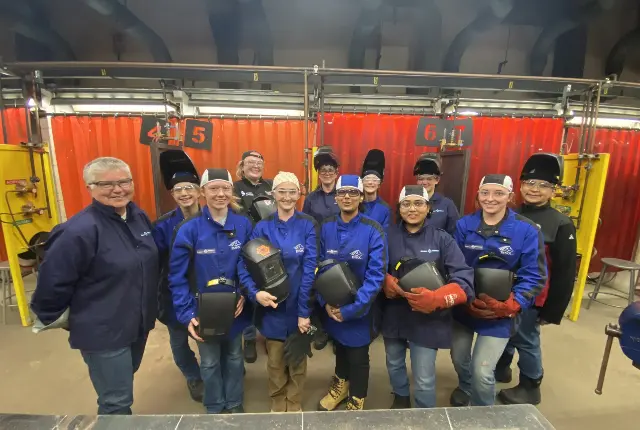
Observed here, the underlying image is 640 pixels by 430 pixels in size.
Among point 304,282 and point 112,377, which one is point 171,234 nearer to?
point 112,377

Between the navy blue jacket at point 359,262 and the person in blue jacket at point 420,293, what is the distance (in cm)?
8

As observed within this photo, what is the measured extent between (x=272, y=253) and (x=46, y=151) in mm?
2934

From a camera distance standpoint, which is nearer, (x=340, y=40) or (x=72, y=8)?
(x=72, y=8)

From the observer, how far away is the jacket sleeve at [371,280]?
149cm

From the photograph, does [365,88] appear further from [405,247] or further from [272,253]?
[272,253]

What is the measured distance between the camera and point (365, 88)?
3.46 metres

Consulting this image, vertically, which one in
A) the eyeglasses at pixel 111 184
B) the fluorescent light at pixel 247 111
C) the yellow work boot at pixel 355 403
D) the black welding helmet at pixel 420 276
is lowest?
the yellow work boot at pixel 355 403

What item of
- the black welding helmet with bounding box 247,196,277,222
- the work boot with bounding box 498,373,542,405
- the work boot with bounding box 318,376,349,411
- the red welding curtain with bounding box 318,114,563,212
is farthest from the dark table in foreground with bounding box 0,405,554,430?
the red welding curtain with bounding box 318,114,563,212

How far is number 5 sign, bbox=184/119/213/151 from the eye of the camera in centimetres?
307

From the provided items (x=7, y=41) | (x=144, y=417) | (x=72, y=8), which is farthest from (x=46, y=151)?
(x=144, y=417)

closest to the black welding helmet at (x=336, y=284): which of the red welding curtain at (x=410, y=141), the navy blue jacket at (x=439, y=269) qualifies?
the navy blue jacket at (x=439, y=269)

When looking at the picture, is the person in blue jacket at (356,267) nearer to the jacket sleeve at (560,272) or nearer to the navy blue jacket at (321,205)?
the navy blue jacket at (321,205)

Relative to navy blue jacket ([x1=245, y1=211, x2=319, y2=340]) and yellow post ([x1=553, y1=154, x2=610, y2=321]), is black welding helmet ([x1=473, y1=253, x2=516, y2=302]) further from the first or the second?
yellow post ([x1=553, y1=154, x2=610, y2=321])

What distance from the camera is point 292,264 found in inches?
61.7
